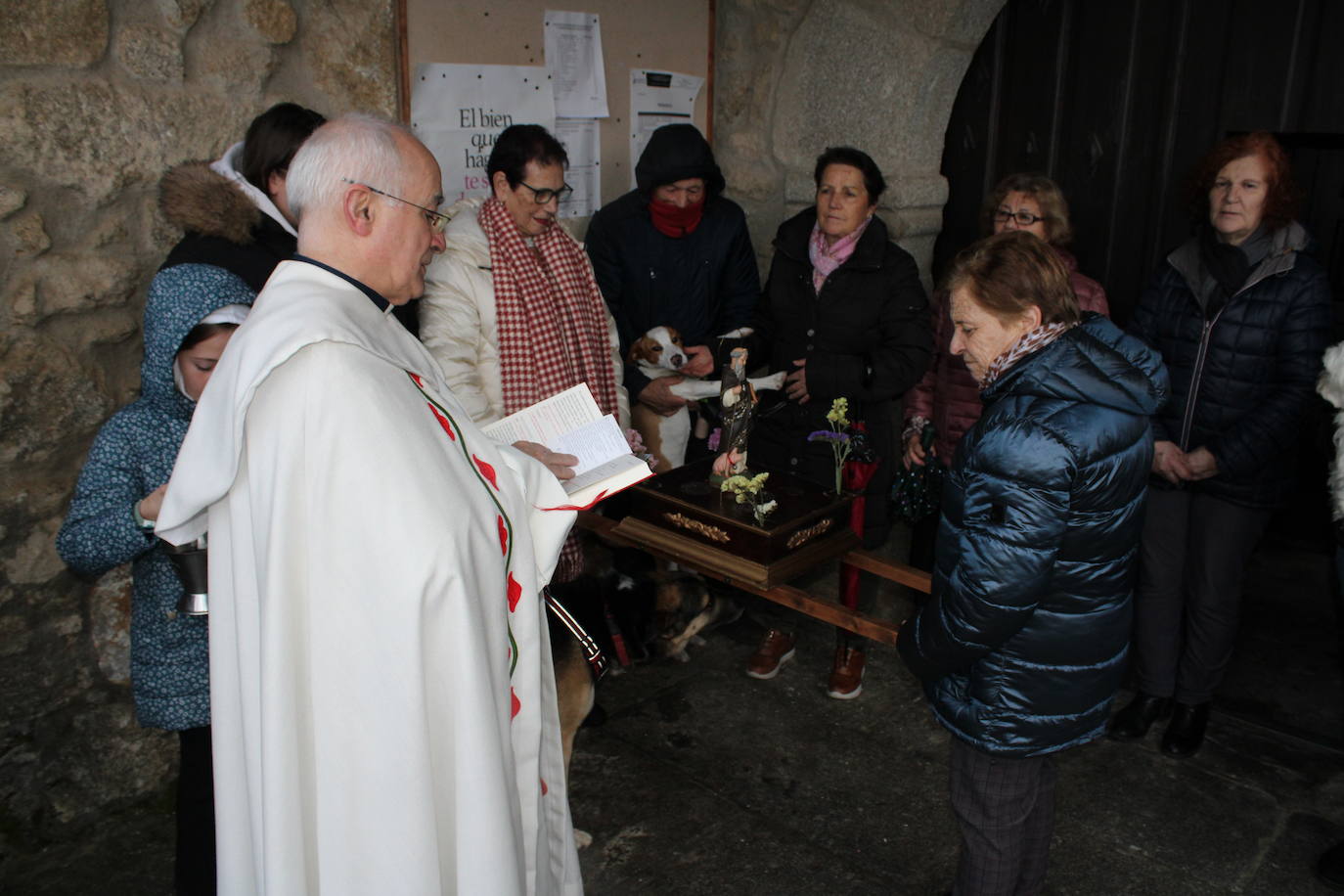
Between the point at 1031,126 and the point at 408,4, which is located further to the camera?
the point at 1031,126

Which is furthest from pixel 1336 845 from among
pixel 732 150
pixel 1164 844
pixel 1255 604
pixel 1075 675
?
pixel 732 150

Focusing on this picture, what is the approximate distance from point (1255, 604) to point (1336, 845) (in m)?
1.81

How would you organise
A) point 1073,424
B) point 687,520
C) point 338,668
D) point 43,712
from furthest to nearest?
point 687,520, point 43,712, point 1073,424, point 338,668

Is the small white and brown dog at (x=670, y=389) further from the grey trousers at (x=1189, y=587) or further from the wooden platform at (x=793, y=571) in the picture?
the grey trousers at (x=1189, y=587)

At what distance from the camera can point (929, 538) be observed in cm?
394

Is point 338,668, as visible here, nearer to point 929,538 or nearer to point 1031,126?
point 929,538

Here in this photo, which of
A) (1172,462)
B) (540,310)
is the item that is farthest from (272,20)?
(1172,462)

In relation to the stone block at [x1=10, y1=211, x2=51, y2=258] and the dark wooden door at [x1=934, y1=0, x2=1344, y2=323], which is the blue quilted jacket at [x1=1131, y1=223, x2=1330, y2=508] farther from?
the stone block at [x1=10, y1=211, x2=51, y2=258]

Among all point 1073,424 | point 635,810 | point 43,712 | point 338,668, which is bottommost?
point 635,810

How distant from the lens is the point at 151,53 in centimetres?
278

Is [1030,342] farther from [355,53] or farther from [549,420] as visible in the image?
[355,53]

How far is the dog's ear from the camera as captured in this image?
374 centimetres

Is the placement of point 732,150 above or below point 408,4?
below

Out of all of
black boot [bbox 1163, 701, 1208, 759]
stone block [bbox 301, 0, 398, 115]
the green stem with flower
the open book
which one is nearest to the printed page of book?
the open book
